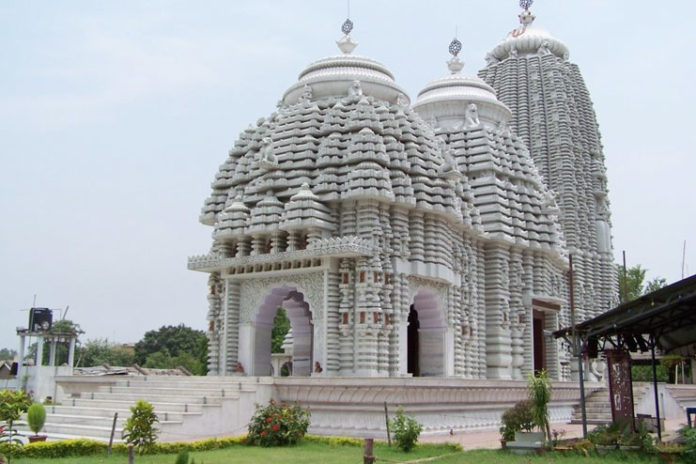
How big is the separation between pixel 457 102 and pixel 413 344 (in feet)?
46.2

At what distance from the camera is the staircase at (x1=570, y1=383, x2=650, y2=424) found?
32.7 meters

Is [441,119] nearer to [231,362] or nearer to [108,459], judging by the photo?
[231,362]

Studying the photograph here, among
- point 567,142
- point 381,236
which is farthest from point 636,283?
point 381,236

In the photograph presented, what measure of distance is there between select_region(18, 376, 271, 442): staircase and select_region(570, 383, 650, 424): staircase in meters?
16.3

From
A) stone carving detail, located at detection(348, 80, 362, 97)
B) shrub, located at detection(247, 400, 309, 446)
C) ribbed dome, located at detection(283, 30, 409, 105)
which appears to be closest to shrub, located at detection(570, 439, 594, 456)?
shrub, located at detection(247, 400, 309, 446)

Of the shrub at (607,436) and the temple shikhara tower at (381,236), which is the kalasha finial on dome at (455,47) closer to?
the temple shikhara tower at (381,236)

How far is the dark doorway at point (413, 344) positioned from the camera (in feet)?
116

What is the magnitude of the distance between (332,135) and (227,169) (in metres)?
5.96

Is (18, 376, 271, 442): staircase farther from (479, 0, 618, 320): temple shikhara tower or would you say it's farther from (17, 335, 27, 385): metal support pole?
(479, 0, 618, 320): temple shikhara tower

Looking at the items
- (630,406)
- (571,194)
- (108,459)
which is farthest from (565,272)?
(108,459)

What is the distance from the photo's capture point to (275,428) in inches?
766

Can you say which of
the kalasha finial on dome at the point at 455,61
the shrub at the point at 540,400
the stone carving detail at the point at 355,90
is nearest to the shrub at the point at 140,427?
the shrub at the point at 540,400

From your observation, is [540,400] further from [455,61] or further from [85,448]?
[455,61]

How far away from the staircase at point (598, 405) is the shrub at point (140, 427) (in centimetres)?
2117
